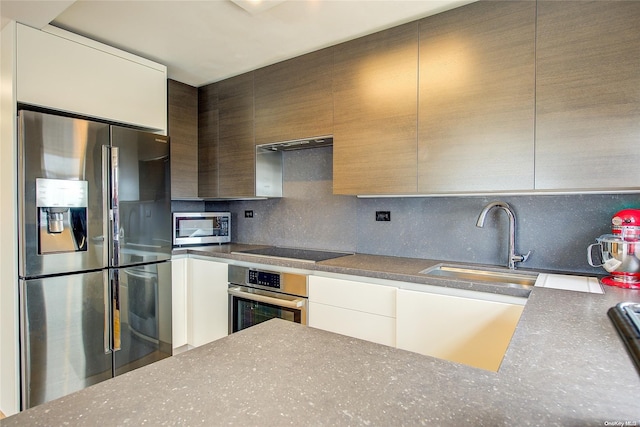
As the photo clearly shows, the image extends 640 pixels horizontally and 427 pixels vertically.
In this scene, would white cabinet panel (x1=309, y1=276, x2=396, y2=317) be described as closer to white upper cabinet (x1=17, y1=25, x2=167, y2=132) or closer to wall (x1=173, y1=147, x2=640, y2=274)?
wall (x1=173, y1=147, x2=640, y2=274)

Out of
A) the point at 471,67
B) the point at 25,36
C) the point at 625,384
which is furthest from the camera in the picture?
the point at 25,36

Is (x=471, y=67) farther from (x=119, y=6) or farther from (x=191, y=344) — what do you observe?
(x=191, y=344)

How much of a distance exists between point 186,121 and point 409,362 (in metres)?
2.80

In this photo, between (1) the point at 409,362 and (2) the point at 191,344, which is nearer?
(1) the point at 409,362

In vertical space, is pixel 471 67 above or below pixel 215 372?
above

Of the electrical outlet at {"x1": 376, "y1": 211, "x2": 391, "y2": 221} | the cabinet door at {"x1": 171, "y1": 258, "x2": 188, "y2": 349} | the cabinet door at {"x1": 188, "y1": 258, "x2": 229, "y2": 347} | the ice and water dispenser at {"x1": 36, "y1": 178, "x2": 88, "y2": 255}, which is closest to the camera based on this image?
the ice and water dispenser at {"x1": 36, "y1": 178, "x2": 88, "y2": 255}

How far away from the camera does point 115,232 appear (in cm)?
213

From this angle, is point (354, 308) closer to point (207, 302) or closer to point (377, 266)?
point (377, 266)

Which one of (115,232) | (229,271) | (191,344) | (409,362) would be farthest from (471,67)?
(191,344)

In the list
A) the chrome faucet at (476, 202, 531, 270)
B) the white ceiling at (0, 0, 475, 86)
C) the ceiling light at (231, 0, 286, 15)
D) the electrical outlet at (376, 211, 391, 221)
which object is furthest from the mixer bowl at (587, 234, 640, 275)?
the ceiling light at (231, 0, 286, 15)

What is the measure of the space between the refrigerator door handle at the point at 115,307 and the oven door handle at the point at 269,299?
694 millimetres

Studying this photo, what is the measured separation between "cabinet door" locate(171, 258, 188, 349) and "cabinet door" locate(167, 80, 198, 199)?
607 millimetres

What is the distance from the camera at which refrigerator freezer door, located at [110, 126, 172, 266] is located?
217 cm

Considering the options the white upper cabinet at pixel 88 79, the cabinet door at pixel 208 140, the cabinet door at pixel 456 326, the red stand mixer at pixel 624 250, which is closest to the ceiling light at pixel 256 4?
the white upper cabinet at pixel 88 79
